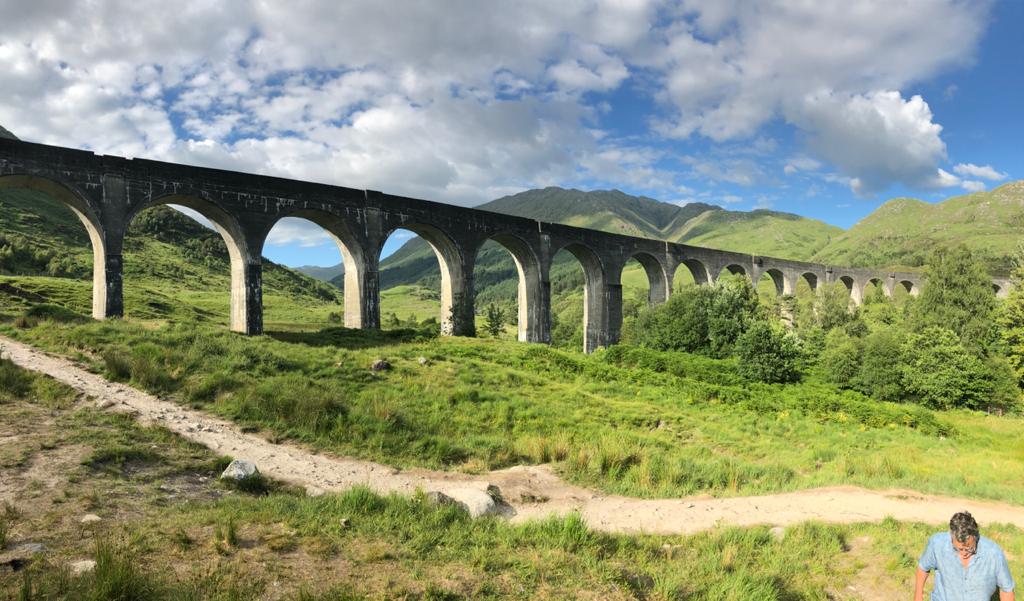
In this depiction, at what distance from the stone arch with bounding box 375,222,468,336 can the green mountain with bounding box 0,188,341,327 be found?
1215 cm

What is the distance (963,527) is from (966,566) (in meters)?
0.38

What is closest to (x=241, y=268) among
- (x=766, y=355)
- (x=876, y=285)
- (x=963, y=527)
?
(x=963, y=527)

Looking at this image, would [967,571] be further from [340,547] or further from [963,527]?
[340,547]

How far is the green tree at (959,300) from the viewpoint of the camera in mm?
34375

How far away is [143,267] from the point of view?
54312 millimetres

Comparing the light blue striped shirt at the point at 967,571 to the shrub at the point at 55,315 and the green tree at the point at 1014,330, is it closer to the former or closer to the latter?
the shrub at the point at 55,315

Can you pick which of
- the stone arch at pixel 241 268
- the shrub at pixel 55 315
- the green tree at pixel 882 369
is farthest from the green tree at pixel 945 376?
the shrub at pixel 55 315

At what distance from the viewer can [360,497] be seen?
20.7 ft

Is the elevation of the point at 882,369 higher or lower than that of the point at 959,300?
lower

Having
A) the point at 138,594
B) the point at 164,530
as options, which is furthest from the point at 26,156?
the point at 138,594

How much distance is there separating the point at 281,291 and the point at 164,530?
75602mm

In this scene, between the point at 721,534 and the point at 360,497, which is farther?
the point at 721,534

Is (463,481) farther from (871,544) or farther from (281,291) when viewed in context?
(281,291)

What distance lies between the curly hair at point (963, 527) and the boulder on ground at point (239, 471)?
820 cm
